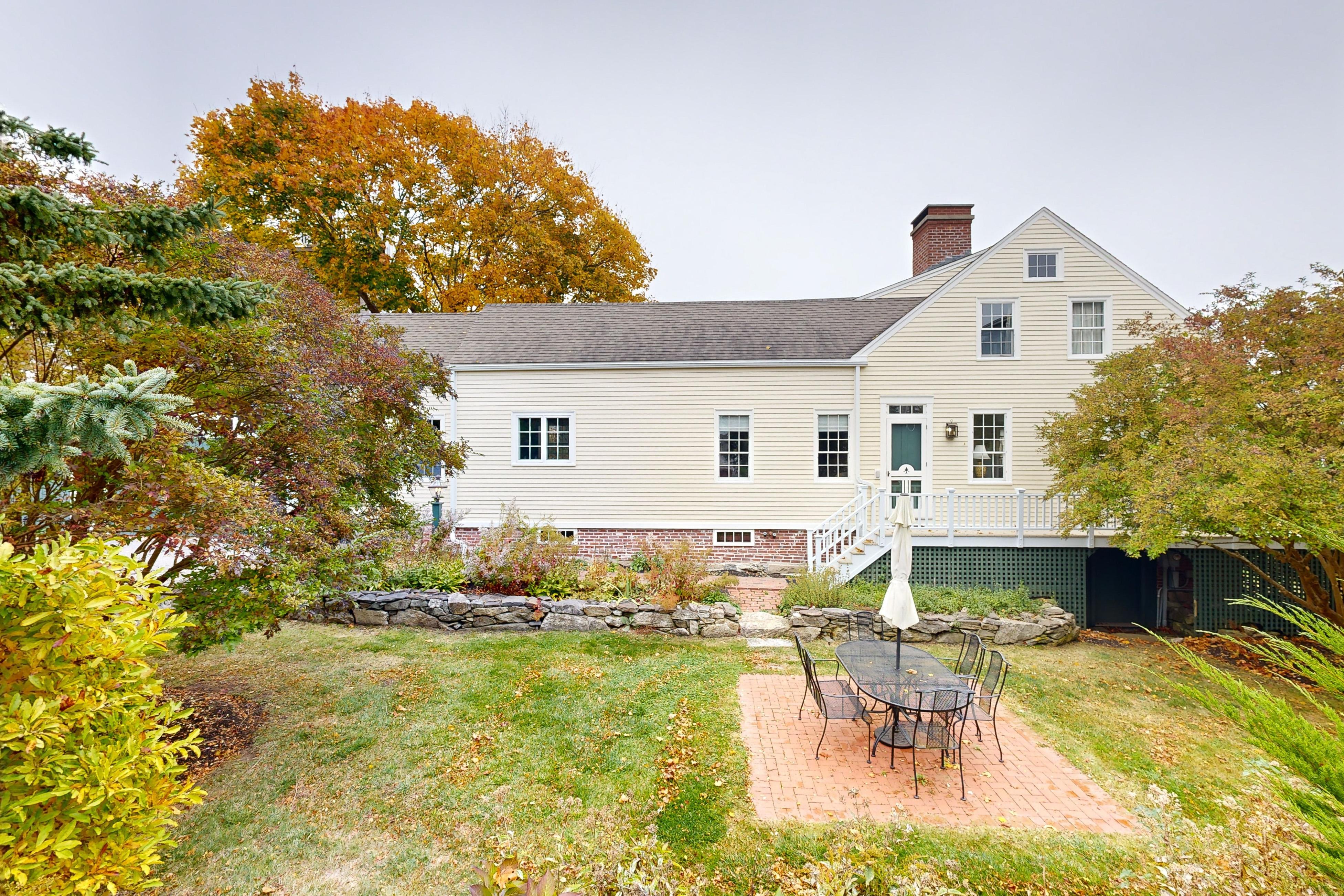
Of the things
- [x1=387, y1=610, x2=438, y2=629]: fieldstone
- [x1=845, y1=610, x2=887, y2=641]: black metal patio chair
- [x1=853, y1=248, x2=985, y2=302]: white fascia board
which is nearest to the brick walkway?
[x1=845, y1=610, x2=887, y2=641]: black metal patio chair

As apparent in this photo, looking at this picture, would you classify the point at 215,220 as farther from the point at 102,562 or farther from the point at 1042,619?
the point at 1042,619

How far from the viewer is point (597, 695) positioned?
6281 mm

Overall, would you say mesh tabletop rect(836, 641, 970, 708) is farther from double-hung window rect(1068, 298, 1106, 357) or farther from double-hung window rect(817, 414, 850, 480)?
double-hung window rect(1068, 298, 1106, 357)

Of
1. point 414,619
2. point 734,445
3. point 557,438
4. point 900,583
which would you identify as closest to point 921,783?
point 900,583

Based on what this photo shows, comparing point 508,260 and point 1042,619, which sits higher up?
point 508,260

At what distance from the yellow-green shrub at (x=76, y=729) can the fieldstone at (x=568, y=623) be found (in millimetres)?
6020

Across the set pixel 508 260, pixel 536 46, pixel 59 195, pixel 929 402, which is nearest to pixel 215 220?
pixel 59 195

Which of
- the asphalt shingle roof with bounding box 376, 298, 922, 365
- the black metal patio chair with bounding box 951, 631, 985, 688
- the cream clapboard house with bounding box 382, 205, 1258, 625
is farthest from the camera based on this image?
the asphalt shingle roof with bounding box 376, 298, 922, 365

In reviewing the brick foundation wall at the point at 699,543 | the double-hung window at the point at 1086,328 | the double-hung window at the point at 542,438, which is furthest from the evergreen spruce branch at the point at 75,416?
the double-hung window at the point at 1086,328

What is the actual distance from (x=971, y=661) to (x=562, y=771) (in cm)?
468

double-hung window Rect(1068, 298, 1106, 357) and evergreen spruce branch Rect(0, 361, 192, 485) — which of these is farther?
double-hung window Rect(1068, 298, 1106, 357)

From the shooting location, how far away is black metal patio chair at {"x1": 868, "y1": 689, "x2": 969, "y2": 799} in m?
4.64

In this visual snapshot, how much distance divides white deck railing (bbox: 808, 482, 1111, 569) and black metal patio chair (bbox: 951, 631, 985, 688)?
3.70 m

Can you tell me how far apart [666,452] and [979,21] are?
1333 cm
